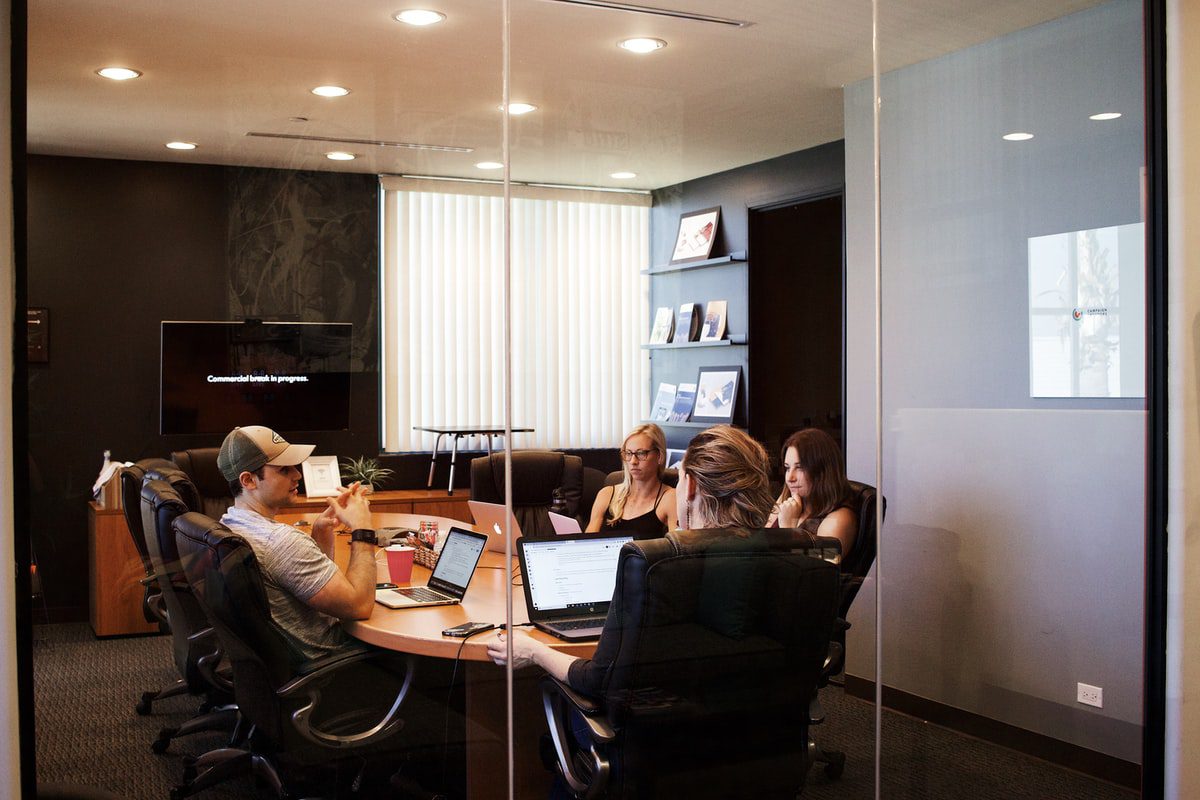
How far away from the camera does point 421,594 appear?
2.68m

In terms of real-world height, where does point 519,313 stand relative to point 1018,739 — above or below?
above

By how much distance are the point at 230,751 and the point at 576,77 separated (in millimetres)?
1976

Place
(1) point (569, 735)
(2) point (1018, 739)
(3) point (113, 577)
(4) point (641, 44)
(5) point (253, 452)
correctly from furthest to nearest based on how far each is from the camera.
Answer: (2) point (1018, 739)
(4) point (641, 44)
(1) point (569, 735)
(5) point (253, 452)
(3) point (113, 577)

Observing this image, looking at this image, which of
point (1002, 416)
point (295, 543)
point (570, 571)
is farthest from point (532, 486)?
point (1002, 416)

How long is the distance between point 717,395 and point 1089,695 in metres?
1.73

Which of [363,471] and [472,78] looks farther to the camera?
[472,78]

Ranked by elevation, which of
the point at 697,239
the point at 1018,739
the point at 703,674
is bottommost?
the point at 1018,739

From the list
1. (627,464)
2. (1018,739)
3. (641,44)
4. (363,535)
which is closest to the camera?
(363,535)

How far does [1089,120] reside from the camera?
3467 millimetres

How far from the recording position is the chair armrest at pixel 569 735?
2604 mm

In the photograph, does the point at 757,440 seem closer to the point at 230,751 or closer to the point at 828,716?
the point at 828,716

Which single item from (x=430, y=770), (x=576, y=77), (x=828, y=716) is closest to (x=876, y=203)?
(x=576, y=77)

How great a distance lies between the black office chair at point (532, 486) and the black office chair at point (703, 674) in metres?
0.29

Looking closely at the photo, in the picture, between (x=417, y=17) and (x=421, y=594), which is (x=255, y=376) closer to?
(x=421, y=594)
